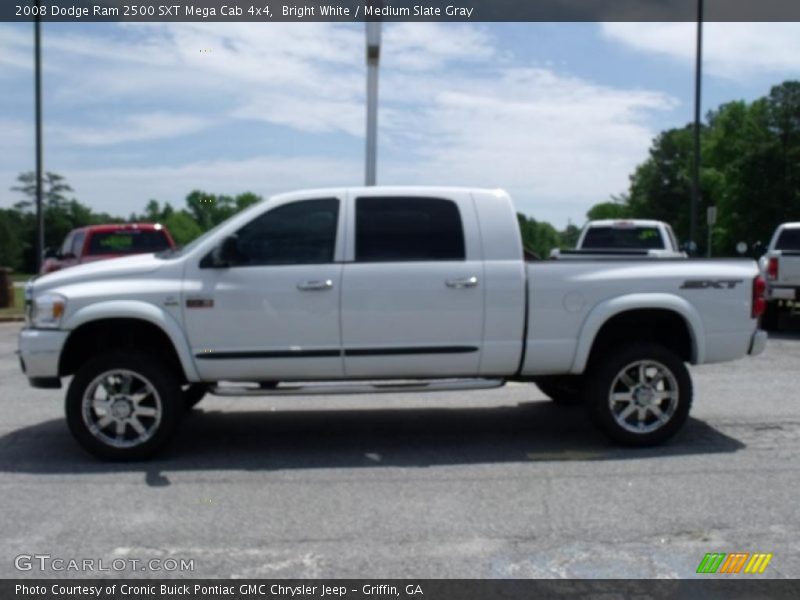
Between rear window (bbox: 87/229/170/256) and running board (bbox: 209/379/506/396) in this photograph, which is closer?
running board (bbox: 209/379/506/396)

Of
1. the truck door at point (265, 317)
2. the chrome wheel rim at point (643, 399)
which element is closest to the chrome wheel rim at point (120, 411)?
the truck door at point (265, 317)

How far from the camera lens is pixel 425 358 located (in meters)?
6.95

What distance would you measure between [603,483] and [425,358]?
5.14ft

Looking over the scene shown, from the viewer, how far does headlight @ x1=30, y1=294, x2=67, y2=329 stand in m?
6.76

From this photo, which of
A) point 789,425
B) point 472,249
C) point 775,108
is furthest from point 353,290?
point 775,108

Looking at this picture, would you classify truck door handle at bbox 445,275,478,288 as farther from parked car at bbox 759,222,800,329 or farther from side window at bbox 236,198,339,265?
parked car at bbox 759,222,800,329

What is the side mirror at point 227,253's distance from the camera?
6789 mm

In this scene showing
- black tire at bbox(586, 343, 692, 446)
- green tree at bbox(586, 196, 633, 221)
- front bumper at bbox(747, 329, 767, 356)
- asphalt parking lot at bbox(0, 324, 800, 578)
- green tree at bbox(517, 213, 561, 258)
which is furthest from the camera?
green tree at bbox(586, 196, 633, 221)

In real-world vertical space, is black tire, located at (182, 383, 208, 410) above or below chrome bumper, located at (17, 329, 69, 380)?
below

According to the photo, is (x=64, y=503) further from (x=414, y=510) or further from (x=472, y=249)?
(x=472, y=249)

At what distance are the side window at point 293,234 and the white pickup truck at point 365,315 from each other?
0.01 meters

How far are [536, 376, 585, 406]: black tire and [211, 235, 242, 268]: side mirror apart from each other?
258 centimetres

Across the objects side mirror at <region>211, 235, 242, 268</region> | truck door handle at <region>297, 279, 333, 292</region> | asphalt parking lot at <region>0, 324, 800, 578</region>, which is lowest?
asphalt parking lot at <region>0, 324, 800, 578</region>

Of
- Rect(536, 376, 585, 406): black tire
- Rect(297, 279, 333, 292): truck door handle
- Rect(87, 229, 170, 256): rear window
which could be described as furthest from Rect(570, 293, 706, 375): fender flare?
Rect(87, 229, 170, 256): rear window
